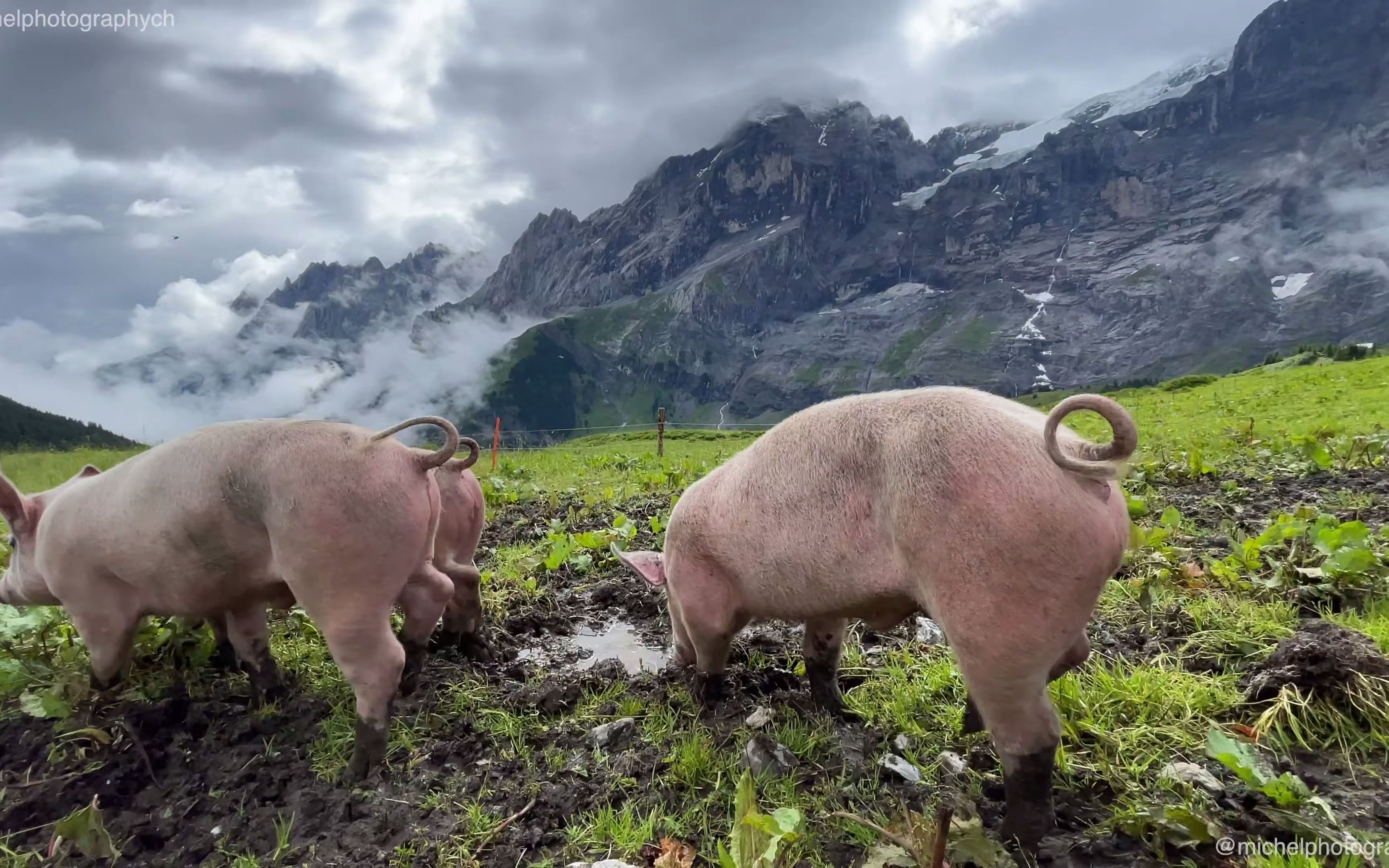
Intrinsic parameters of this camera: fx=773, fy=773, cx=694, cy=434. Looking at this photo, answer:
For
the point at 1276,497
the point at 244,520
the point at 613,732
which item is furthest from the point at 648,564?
the point at 1276,497

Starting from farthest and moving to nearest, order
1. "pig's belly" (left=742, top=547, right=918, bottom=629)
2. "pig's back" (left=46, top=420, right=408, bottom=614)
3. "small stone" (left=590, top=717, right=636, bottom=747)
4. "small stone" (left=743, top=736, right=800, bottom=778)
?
"small stone" (left=590, top=717, right=636, bottom=747) < "pig's back" (left=46, top=420, right=408, bottom=614) < "small stone" (left=743, top=736, right=800, bottom=778) < "pig's belly" (left=742, top=547, right=918, bottom=629)

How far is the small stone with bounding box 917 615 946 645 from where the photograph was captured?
4965mm

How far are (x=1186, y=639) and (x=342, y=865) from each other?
4402 millimetres

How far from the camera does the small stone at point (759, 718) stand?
4211 millimetres

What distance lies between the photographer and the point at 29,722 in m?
4.42

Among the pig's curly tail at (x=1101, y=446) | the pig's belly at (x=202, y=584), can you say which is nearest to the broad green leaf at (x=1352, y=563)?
the pig's curly tail at (x=1101, y=446)

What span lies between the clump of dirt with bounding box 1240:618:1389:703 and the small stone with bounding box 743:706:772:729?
2.29 metres

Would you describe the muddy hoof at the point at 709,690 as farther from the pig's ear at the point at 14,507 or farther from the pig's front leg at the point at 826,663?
the pig's ear at the point at 14,507

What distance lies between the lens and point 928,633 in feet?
16.8

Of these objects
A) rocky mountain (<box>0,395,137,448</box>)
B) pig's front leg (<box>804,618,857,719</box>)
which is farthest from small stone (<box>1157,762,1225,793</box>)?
rocky mountain (<box>0,395,137,448</box>)

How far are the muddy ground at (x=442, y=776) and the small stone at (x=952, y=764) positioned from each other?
4.8 inches

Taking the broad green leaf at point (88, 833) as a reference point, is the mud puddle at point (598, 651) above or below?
below

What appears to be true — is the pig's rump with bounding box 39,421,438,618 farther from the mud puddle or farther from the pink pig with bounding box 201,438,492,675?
the mud puddle

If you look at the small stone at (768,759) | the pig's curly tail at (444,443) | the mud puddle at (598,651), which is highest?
the pig's curly tail at (444,443)
